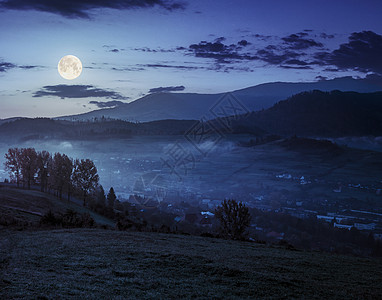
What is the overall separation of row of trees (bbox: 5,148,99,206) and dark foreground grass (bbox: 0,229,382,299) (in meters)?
49.5

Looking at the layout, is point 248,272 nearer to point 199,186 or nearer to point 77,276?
point 77,276

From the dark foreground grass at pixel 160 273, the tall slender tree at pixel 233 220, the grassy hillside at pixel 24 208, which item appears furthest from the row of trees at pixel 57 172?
the dark foreground grass at pixel 160 273

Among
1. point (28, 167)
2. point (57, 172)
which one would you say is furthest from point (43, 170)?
point (57, 172)

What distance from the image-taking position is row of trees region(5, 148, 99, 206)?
77.2 m

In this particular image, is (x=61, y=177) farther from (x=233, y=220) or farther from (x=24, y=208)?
(x=233, y=220)

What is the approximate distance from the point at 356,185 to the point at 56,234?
6648 inches

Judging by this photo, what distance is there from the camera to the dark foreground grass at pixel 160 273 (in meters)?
15.7

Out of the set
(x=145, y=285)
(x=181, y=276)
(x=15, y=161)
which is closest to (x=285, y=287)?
(x=181, y=276)

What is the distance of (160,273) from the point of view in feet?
63.1

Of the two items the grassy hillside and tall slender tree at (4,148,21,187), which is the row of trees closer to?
tall slender tree at (4,148,21,187)

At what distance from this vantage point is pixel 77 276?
58.2ft

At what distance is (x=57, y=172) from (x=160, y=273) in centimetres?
6532

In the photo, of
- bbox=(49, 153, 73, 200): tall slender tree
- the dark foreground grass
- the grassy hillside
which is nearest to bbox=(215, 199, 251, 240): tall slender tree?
the grassy hillside

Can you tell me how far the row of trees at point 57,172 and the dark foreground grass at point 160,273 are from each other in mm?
49456
